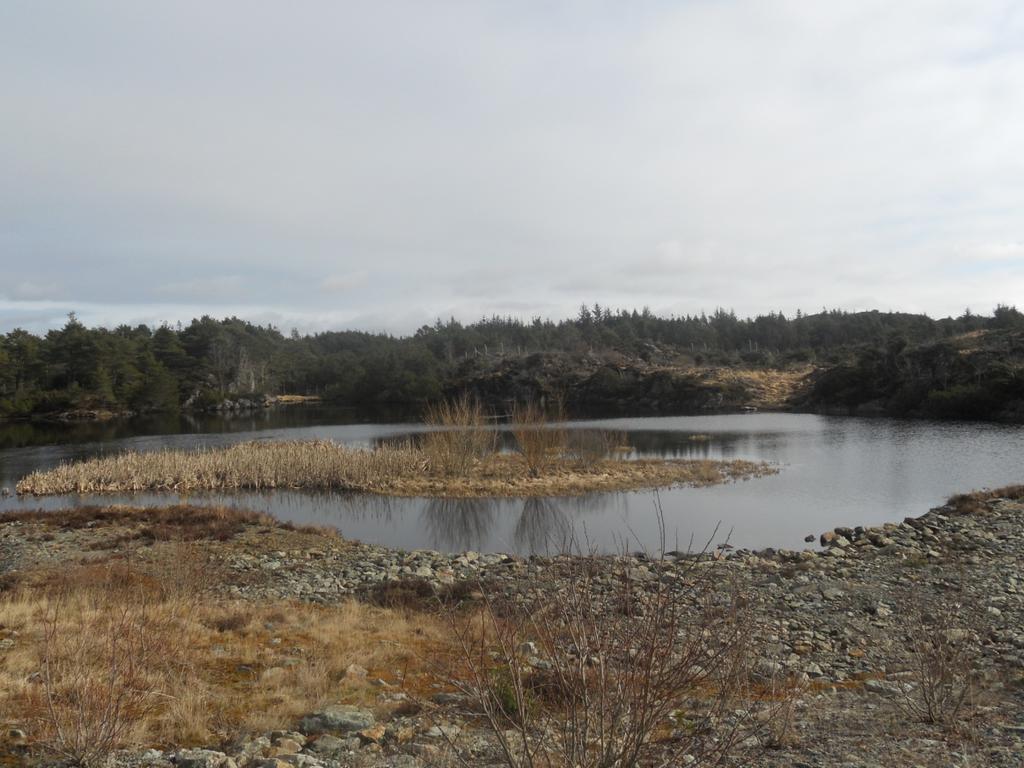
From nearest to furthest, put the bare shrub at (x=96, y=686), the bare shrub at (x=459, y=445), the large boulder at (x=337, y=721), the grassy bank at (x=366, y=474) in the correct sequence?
the bare shrub at (x=96, y=686)
the large boulder at (x=337, y=721)
the grassy bank at (x=366, y=474)
the bare shrub at (x=459, y=445)

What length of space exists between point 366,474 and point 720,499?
49.2 feet

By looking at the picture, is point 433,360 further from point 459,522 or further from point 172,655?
point 172,655

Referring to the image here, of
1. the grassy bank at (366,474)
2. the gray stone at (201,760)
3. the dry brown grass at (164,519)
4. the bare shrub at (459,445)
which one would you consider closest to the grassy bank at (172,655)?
the gray stone at (201,760)

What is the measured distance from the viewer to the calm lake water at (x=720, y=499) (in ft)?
65.9

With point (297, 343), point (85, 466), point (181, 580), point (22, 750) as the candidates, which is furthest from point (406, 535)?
point (297, 343)

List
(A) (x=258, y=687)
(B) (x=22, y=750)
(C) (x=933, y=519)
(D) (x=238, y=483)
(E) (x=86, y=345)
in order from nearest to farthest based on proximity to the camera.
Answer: (B) (x=22, y=750), (A) (x=258, y=687), (C) (x=933, y=519), (D) (x=238, y=483), (E) (x=86, y=345)

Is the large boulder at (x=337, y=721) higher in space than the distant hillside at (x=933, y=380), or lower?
lower

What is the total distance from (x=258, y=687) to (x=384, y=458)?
24516mm

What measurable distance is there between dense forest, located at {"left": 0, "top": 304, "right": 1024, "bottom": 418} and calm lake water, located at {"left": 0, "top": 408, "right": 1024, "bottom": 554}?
60.1 ft

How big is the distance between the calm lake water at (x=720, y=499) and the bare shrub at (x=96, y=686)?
4950 mm

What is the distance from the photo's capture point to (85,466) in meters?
31.5

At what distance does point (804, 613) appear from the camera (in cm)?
A: 1069

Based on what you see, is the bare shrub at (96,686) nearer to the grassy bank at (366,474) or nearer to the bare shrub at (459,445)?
the grassy bank at (366,474)

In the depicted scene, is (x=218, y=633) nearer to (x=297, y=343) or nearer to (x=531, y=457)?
(x=531, y=457)
